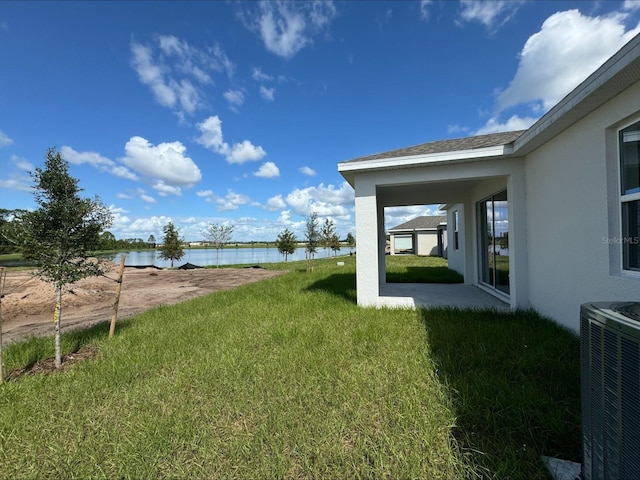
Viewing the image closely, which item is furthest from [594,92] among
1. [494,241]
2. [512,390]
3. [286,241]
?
[286,241]

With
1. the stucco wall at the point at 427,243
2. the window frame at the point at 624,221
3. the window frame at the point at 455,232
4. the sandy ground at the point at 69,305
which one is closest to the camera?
the window frame at the point at 624,221

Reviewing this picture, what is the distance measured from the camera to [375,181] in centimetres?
619

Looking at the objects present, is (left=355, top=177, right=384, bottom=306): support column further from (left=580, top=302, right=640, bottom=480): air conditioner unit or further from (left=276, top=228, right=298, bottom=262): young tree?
(left=276, top=228, right=298, bottom=262): young tree

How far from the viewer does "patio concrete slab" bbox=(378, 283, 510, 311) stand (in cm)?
618

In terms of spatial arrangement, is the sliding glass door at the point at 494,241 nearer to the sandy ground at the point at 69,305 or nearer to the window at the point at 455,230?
the window at the point at 455,230

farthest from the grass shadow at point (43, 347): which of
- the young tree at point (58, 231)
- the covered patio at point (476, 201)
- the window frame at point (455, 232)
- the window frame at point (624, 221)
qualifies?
the window frame at point (455, 232)

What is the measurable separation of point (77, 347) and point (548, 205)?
800 centimetres

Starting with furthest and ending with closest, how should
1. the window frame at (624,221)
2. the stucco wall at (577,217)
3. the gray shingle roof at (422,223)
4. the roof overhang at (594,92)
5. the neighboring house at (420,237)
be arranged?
1. the gray shingle roof at (422,223)
2. the neighboring house at (420,237)
3. the stucco wall at (577,217)
4. the window frame at (624,221)
5. the roof overhang at (594,92)

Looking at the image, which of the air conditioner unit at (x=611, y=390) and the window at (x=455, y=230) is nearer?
the air conditioner unit at (x=611, y=390)

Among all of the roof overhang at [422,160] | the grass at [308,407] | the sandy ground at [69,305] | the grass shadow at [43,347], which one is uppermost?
the roof overhang at [422,160]

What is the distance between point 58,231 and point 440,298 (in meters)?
7.26

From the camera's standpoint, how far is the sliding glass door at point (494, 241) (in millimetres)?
6520

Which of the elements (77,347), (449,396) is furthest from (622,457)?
(77,347)

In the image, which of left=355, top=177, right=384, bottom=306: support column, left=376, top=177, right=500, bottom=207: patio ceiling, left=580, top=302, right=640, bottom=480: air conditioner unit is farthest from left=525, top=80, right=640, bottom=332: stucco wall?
left=376, top=177, right=500, bottom=207: patio ceiling
